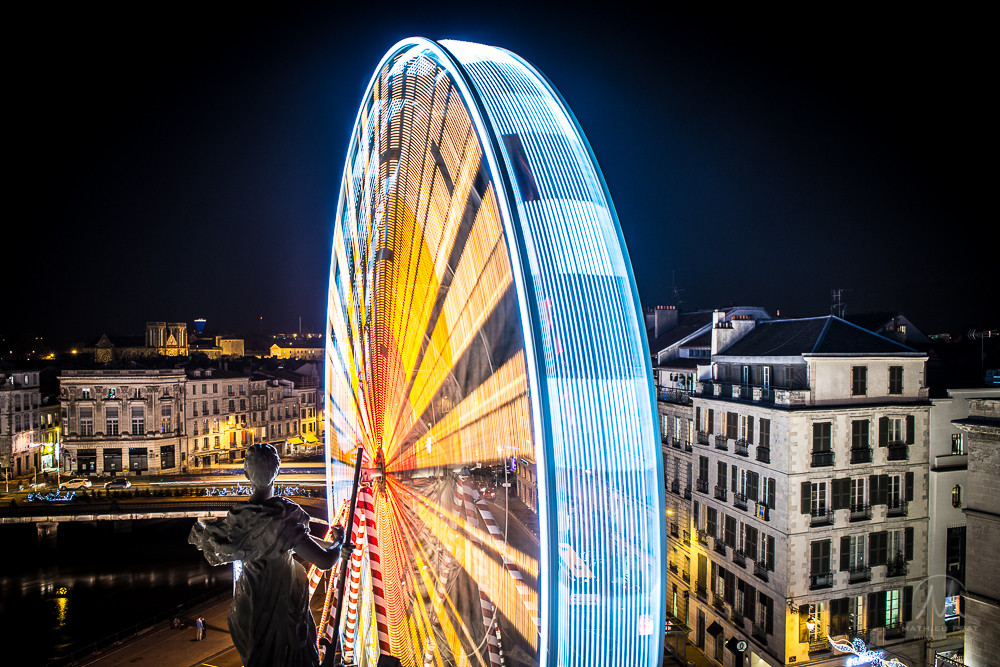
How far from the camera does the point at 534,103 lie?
6570mm

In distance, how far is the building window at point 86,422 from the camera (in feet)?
149

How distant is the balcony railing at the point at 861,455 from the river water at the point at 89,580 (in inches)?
870

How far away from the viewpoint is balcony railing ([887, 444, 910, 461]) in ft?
56.7

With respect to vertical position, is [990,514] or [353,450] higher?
[353,450]

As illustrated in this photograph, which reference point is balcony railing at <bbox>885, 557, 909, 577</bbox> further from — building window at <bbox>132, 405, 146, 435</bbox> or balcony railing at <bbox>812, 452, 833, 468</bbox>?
building window at <bbox>132, 405, 146, 435</bbox>

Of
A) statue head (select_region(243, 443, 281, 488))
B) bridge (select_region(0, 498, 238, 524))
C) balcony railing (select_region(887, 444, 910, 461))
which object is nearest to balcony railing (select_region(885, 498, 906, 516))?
balcony railing (select_region(887, 444, 910, 461))

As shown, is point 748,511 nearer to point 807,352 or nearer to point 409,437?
point 807,352

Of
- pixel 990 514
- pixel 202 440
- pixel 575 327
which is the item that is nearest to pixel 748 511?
pixel 990 514

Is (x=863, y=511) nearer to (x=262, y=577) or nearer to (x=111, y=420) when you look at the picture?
(x=262, y=577)

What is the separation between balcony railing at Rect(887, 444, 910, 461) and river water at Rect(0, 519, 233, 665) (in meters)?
23.1

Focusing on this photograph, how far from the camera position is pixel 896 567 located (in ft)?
57.2

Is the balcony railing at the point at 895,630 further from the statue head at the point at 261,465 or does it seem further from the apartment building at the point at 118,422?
the apartment building at the point at 118,422

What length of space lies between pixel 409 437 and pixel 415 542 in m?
1.30

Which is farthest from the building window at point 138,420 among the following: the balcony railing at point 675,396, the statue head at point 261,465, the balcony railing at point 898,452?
the statue head at point 261,465
